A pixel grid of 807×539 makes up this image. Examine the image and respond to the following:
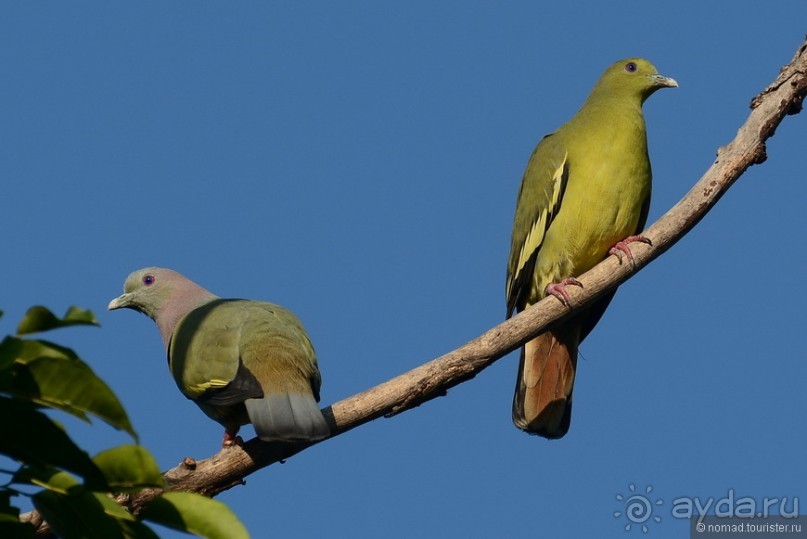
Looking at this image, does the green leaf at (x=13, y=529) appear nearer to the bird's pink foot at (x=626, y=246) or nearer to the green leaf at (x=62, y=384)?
the green leaf at (x=62, y=384)

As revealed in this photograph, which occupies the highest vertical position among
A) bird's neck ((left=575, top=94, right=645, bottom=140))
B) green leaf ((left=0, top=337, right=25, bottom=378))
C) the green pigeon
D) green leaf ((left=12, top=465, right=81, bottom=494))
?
bird's neck ((left=575, top=94, right=645, bottom=140))

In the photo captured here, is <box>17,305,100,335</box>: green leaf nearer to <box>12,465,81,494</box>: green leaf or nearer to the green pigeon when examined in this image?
<box>12,465,81,494</box>: green leaf

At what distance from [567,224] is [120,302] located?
263 centimetres

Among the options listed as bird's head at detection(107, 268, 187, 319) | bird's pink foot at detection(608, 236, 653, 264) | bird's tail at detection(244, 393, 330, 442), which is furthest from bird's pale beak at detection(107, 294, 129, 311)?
bird's pink foot at detection(608, 236, 653, 264)

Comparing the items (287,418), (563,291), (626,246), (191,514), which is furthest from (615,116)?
(191,514)

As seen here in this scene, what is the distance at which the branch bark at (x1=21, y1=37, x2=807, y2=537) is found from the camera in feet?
13.4

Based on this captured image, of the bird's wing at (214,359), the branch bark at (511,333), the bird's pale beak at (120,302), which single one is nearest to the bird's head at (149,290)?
the bird's pale beak at (120,302)

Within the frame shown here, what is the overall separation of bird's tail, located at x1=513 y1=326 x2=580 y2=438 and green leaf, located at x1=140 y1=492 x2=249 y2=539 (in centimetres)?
391

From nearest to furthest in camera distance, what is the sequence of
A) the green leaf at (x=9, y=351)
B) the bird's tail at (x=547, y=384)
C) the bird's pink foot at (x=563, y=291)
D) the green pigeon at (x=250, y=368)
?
the green leaf at (x=9, y=351) → the green pigeon at (x=250, y=368) → the bird's pink foot at (x=563, y=291) → the bird's tail at (x=547, y=384)

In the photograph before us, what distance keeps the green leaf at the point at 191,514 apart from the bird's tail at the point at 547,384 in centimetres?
391

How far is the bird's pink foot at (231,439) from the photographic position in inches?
167

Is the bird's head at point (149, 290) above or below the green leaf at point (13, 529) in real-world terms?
above

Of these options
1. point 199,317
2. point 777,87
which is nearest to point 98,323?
point 199,317

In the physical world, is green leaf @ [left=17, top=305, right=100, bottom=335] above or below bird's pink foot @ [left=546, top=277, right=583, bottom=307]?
below
